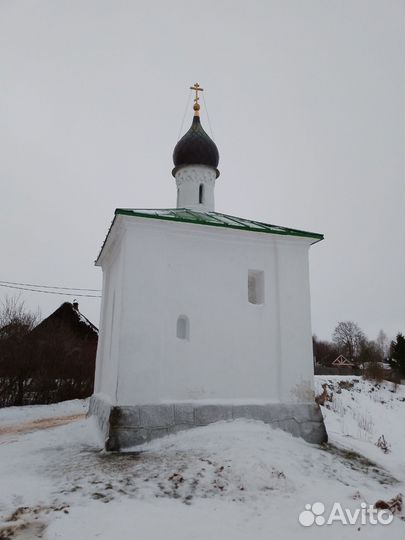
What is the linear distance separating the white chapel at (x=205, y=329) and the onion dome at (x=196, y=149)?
314cm

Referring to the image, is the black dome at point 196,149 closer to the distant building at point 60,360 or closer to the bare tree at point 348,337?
the distant building at point 60,360

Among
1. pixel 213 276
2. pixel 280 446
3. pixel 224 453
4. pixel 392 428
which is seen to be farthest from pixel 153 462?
pixel 392 428

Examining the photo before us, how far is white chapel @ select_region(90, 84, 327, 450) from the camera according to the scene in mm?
6719

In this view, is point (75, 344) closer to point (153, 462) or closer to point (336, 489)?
point (153, 462)

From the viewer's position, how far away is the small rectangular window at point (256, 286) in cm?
804

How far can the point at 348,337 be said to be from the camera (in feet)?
204

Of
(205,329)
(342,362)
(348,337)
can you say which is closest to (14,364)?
(205,329)

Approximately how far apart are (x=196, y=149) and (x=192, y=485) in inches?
318

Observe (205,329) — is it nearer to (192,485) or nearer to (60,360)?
(192,485)

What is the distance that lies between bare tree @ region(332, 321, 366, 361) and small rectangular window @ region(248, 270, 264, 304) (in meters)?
55.1

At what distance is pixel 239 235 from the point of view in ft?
26.2

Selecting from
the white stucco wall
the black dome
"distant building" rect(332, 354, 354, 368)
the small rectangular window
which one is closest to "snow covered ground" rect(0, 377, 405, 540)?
the white stucco wall

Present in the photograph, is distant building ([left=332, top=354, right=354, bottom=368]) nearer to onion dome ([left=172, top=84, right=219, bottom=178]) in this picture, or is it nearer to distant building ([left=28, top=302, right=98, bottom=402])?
distant building ([left=28, top=302, right=98, bottom=402])

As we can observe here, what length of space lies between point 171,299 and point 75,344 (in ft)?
30.5
